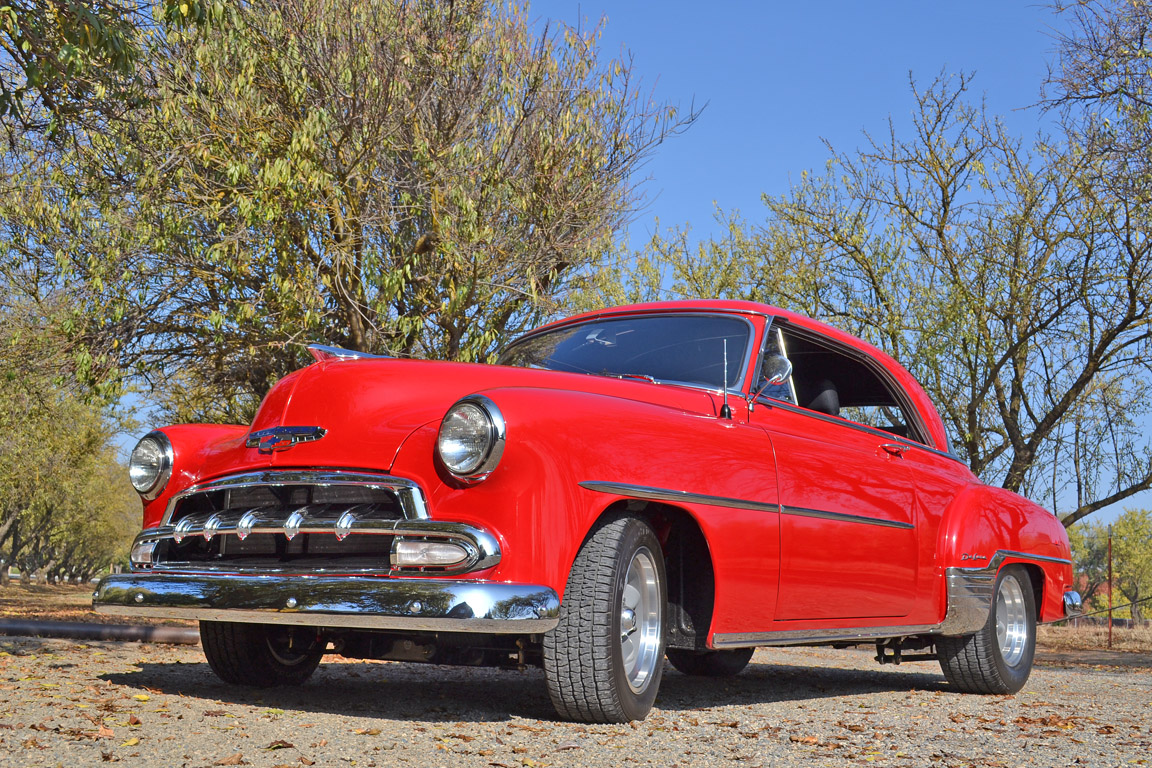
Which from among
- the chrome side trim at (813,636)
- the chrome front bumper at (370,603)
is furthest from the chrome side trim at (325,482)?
the chrome side trim at (813,636)

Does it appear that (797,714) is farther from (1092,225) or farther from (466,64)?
(1092,225)

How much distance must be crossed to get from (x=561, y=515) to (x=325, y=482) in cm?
90

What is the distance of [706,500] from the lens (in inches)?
177

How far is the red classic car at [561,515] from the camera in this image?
3.80 meters

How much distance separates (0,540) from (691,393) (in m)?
43.5

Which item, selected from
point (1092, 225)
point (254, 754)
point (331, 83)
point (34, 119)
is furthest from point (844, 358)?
point (1092, 225)

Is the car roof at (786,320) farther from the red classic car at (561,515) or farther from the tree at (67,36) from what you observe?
the tree at (67,36)

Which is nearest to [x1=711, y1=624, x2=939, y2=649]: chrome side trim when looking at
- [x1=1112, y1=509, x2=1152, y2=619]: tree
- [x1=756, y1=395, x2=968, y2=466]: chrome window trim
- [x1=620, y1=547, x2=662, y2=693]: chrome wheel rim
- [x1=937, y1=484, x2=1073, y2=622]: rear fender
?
[x1=620, y1=547, x2=662, y2=693]: chrome wheel rim

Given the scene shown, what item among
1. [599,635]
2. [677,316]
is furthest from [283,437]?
[677,316]

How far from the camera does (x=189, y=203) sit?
1156cm

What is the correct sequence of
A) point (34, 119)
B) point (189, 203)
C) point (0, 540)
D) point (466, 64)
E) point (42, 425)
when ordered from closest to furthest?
point (34, 119)
point (189, 203)
point (466, 64)
point (42, 425)
point (0, 540)

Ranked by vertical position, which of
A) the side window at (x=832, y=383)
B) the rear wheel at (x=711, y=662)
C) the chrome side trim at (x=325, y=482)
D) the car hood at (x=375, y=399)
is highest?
the side window at (x=832, y=383)

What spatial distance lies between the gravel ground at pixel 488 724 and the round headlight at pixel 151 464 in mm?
887

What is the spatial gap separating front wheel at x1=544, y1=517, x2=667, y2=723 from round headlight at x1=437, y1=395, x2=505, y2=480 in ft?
1.76
